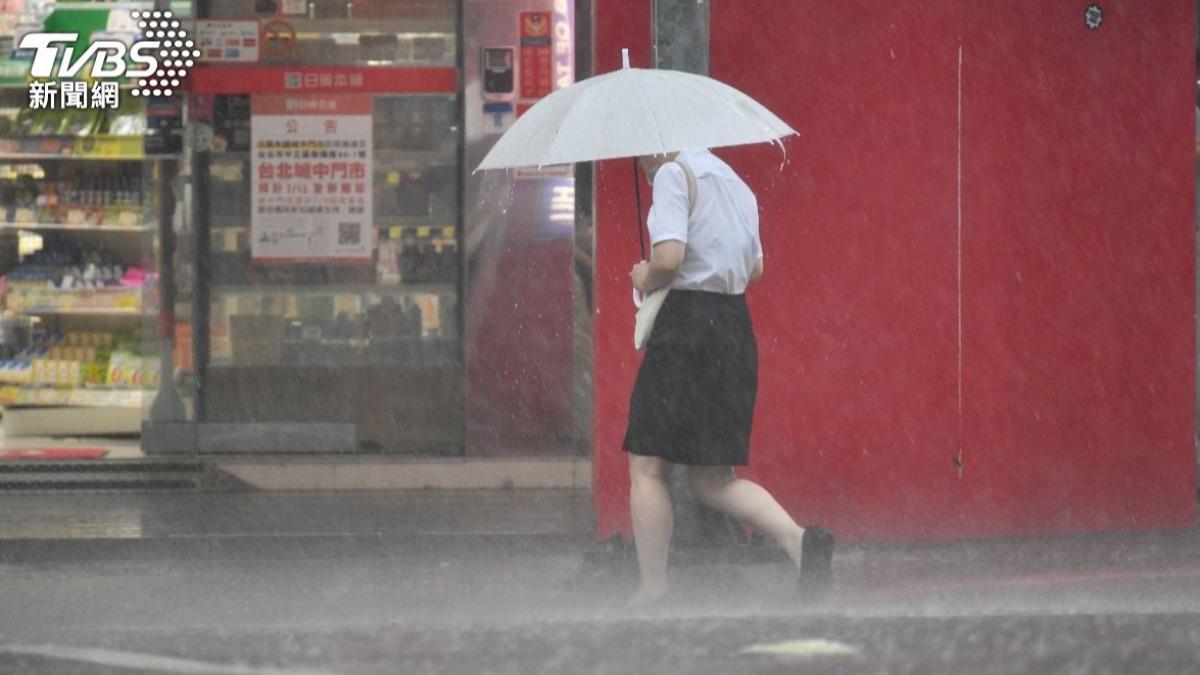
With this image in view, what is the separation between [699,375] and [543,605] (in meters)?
1.18

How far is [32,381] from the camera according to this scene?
A: 35.3 feet

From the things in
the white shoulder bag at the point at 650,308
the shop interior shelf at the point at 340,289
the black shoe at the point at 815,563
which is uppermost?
the white shoulder bag at the point at 650,308

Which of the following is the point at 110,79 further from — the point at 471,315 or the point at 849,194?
the point at 849,194

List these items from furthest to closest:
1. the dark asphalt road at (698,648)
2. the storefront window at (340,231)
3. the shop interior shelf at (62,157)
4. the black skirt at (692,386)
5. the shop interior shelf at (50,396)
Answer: the shop interior shelf at (50,396), the shop interior shelf at (62,157), the storefront window at (340,231), the black skirt at (692,386), the dark asphalt road at (698,648)

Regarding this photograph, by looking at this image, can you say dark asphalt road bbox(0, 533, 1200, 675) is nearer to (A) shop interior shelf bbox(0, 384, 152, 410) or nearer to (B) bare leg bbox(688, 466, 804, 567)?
(B) bare leg bbox(688, 466, 804, 567)

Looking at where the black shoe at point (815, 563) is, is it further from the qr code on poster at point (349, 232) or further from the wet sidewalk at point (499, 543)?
the qr code on poster at point (349, 232)

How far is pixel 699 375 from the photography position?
6.09 m

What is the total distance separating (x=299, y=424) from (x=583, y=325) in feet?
5.88

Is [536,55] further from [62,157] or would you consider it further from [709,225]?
[709,225]

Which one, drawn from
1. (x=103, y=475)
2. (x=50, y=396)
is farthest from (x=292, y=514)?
(x=50, y=396)

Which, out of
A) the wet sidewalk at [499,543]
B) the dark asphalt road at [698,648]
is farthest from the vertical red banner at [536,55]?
the dark asphalt road at [698,648]

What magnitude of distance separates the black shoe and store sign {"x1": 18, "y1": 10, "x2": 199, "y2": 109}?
5053 millimetres

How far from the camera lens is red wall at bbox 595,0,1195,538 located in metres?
7.85

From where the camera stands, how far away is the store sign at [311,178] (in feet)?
32.0
